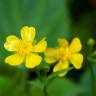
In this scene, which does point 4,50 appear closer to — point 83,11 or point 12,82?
point 12,82

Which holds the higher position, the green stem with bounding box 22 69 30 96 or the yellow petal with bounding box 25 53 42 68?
the yellow petal with bounding box 25 53 42 68

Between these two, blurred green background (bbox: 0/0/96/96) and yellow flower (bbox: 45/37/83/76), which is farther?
blurred green background (bbox: 0/0/96/96)

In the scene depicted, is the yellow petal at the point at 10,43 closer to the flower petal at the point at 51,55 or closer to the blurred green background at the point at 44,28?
the flower petal at the point at 51,55

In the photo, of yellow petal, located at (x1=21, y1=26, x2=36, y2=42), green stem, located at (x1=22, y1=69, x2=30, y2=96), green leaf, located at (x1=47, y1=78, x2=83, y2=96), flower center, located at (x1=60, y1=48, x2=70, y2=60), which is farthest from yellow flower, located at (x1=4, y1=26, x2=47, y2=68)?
green leaf, located at (x1=47, y1=78, x2=83, y2=96)

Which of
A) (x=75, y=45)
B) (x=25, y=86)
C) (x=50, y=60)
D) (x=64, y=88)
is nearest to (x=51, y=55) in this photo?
(x=50, y=60)

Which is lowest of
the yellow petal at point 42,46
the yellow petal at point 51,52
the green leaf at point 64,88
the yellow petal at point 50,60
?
the green leaf at point 64,88

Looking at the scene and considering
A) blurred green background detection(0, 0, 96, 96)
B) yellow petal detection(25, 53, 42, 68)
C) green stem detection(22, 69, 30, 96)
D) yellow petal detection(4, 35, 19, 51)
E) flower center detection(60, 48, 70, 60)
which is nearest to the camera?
yellow petal detection(25, 53, 42, 68)

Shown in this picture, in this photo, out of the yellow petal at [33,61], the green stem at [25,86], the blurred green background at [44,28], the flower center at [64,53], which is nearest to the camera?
the yellow petal at [33,61]

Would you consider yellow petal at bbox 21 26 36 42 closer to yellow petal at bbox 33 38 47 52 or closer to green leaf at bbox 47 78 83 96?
yellow petal at bbox 33 38 47 52

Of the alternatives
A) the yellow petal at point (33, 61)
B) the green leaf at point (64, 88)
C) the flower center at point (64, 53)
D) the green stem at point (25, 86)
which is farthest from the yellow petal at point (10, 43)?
the green leaf at point (64, 88)
